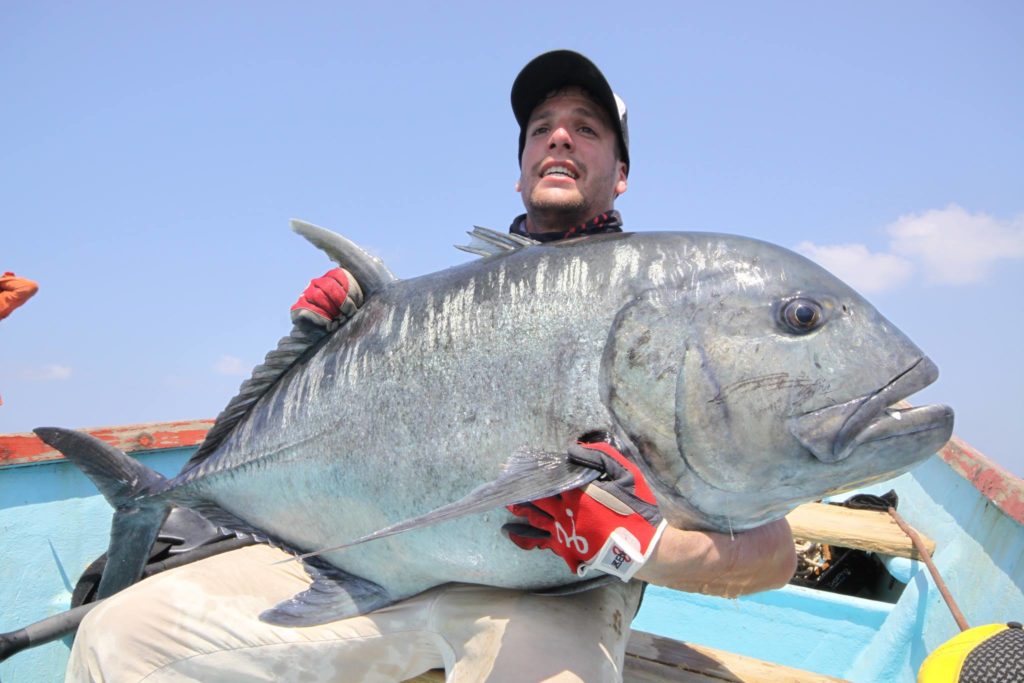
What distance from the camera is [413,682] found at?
2.29 m

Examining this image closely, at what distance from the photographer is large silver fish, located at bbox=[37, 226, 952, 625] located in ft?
4.86

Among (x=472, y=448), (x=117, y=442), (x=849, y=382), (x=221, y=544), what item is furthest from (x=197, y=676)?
(x=117, y=442)

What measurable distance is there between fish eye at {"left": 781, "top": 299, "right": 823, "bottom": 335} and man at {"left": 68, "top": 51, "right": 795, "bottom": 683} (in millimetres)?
507

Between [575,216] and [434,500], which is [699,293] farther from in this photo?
[575,216]

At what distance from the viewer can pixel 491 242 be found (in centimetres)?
217

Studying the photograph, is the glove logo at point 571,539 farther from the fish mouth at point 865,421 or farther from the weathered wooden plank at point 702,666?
the weathered wooden plank at point 702,666

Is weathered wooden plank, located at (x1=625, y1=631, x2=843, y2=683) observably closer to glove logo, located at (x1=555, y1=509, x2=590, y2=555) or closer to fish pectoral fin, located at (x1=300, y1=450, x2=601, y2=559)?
glove logo, located at (x1=555, y1=509, x2=590, y2=555)

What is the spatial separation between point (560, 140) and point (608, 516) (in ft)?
5.84

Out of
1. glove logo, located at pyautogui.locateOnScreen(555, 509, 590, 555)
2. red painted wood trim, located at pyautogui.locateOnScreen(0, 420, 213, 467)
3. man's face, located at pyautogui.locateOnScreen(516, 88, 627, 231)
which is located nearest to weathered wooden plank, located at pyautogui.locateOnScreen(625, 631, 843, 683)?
glove logo, located at pyautogui.locateOnScreen(555, 509, 590, 555)

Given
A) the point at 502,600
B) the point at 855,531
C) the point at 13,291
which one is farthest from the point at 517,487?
the point at 13,291

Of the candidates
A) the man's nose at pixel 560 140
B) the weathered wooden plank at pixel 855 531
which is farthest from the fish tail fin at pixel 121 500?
the weathered wooden plank at pixel 855 531

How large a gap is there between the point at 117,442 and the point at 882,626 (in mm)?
4659

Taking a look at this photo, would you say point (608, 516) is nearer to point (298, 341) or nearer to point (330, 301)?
point (330, 301)

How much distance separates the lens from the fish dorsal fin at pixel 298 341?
2.32 meters
